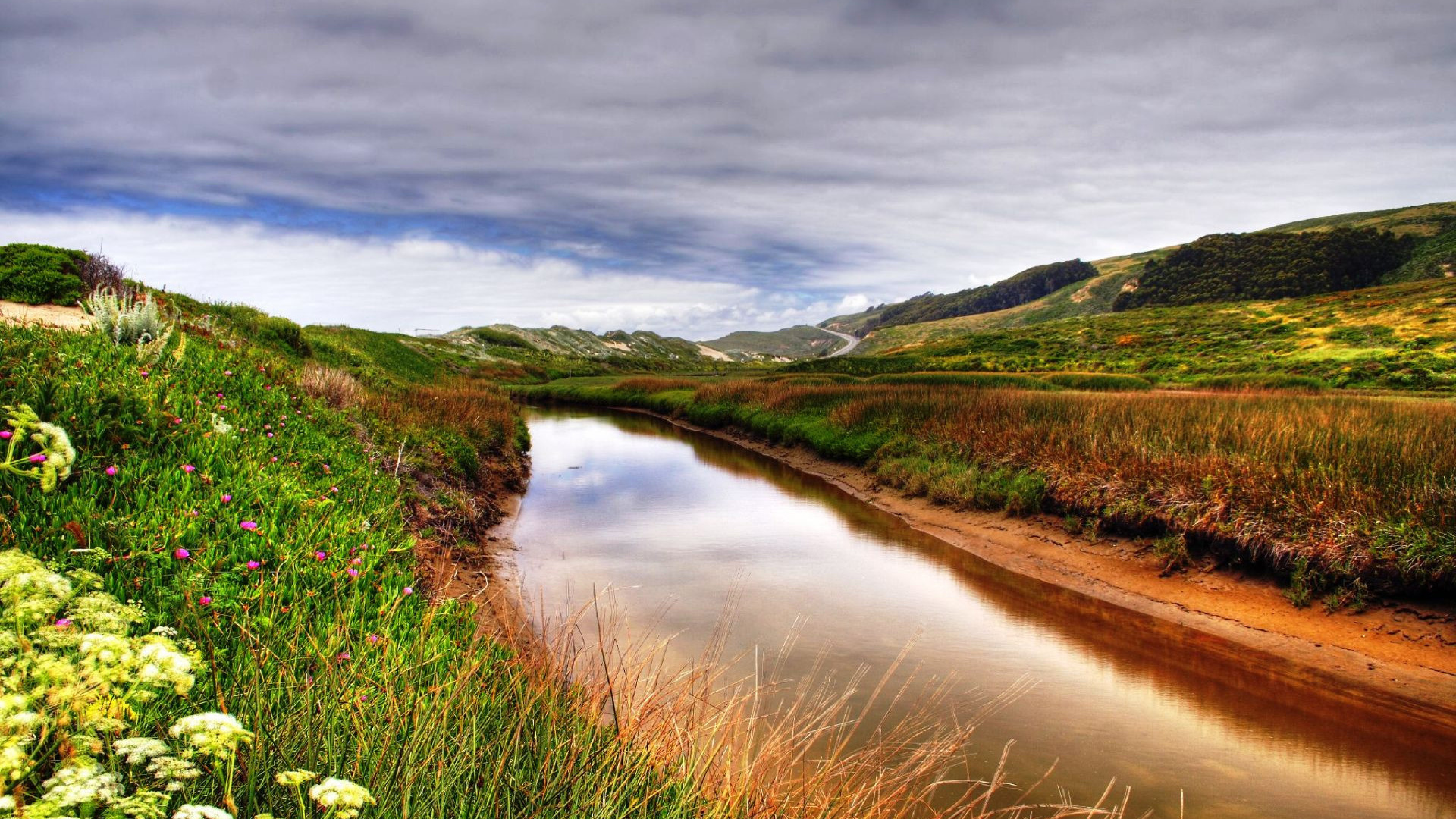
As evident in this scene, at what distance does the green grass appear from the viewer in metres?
2.66

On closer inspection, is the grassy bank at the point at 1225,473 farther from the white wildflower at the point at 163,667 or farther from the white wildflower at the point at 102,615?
the white wildflower at the point at 102,615

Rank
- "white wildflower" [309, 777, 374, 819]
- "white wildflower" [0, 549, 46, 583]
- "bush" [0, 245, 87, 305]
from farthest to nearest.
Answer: "bush" [0, 245, 87, 305] → "white wildflower" [0, 549, 46, 583] → "white wildflower" [309, 777, 374, 819]

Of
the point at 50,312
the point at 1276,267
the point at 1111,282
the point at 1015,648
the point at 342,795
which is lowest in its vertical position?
the point at 1015,648

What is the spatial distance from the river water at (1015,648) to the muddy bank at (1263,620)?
246 millimetres

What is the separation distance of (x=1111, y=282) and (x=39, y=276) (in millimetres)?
202076

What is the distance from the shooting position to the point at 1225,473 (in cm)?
982

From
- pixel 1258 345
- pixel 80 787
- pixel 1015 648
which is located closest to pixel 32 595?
pixel 80 787

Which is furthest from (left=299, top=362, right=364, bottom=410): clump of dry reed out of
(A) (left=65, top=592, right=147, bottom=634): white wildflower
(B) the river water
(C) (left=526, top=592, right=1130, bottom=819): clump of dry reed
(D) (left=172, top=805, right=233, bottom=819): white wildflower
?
(D) (left=172, top=805, right=233, bottom=819): white wildflower

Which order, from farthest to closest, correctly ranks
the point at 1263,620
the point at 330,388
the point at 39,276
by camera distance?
the point at 39,276
the point at 330,388
the point at 1263,620

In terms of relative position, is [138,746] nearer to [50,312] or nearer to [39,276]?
[50,312]

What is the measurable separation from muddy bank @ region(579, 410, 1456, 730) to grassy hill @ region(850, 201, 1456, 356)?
9629cm

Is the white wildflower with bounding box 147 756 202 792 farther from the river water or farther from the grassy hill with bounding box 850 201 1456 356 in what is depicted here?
the grassy hill with bounding box 850 201 1456 356

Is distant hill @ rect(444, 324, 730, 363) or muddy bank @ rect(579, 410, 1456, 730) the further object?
distant hill @ rect(444, 324, 730, 363)

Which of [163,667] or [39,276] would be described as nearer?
[163,667]
